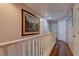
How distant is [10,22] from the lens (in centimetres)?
263

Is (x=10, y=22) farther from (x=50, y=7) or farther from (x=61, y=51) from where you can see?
(x=61, y=51)

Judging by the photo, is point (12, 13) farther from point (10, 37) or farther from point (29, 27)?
point (29, 27)

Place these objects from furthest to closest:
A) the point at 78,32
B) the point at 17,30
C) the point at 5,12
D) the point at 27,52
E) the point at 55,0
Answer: the point at 17,30 < the point at 78,32 < the point at 5,12 < the point at 27,52 < the point at 55,0

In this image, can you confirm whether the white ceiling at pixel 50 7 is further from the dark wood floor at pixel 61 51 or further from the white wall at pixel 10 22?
the dark wood floor at pixel 61 51

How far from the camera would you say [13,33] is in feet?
9.00

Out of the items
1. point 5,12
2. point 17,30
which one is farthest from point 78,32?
point 5,12

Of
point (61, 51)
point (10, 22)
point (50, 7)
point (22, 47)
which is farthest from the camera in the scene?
point (61, 51)

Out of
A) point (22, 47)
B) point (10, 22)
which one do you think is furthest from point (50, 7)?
point (22, 47)

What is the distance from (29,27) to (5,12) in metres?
1.45

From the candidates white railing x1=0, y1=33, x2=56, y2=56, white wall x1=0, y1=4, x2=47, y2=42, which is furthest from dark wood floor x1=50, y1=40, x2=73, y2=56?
white railing x1=0, y1=33, x2=56, y2=56

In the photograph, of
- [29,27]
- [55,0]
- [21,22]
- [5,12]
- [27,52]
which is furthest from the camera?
[29,27]

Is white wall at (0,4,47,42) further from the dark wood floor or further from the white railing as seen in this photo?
the dark wood floor

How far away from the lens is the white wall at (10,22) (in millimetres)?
2300

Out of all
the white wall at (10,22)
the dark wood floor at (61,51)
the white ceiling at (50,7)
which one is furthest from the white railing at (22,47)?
the dark wood floor at (61,51)
